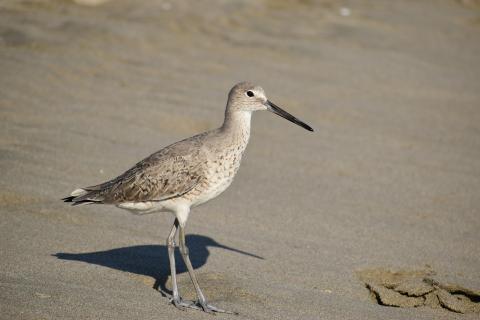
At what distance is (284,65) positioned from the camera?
11195 millimetres

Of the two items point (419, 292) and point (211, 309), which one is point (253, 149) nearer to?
point (419, 292)

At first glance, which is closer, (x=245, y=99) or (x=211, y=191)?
(x=211, y=191)

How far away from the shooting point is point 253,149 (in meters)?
8.60

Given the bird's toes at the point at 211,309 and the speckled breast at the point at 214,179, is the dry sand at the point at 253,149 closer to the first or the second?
the bird's toes at the point at 211,309

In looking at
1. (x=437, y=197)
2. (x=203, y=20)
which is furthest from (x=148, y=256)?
(x=203, y=20)

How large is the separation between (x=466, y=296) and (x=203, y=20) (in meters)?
8.45

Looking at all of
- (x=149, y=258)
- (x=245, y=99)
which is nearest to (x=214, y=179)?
(x=245, y=99)

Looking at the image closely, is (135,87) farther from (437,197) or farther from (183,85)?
(437,197)

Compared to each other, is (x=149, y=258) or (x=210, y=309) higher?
(x=210, y=309)

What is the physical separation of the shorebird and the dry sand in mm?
515

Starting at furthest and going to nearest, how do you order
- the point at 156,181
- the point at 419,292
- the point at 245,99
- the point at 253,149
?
1. the point at 253,149
2. the point at 245,99
3. the point at 419,292
4. the point at 156,181

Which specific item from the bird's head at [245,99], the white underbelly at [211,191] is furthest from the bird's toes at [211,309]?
the bird's head at [245,99]

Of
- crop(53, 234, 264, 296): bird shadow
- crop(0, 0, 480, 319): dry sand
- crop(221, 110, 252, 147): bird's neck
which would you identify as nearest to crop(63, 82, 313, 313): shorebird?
crop(221, 110, 252, 147): bird's neck

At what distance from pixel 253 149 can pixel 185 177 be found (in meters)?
3.38
